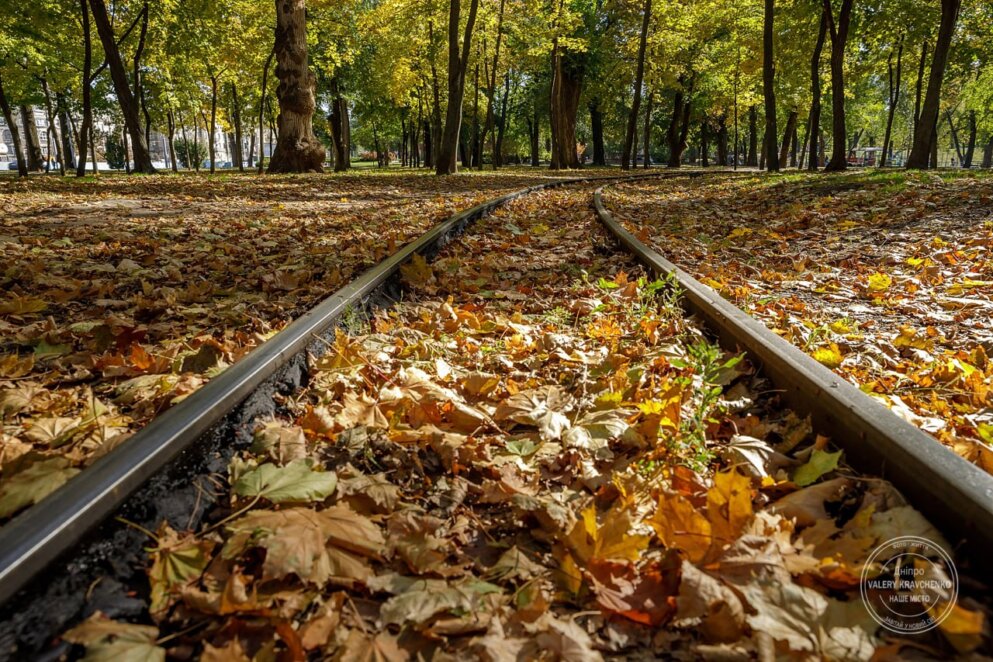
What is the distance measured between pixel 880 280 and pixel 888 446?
2.83 metres

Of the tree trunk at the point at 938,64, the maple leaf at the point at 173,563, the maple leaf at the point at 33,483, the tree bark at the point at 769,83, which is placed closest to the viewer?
the maple leaf at the point at 173,563

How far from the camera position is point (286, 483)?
4.96ft

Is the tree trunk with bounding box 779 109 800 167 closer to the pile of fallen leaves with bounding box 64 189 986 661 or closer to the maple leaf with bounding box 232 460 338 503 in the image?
the pile of fallen leaves with bounding box 64 189 986 661

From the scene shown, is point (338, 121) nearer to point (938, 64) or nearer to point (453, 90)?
point (453, 90)

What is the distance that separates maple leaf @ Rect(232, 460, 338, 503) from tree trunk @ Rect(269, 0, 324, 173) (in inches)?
604

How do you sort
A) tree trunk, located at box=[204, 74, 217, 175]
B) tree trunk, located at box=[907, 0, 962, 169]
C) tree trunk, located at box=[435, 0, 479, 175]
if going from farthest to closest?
tree trunk, located at box=[204, 74, 217, 175] < tree trunk, located at box=[435, 0, 479, 175] < tree trunk, located at box=[907, 0, 962, 169]

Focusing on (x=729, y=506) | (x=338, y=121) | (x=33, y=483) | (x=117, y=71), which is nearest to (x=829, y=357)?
(x=729, y=506)

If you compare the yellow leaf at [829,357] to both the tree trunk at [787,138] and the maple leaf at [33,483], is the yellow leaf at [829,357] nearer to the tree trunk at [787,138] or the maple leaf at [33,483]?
the maple leaf at [33,483]

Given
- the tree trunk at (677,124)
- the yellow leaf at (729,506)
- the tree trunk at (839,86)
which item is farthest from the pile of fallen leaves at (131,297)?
the tree trunk at (677,124)

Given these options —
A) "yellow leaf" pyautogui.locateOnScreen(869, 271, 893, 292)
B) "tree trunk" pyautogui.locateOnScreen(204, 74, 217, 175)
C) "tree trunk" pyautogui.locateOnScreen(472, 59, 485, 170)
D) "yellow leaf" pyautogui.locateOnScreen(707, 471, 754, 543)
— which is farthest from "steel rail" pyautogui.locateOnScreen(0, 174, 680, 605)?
"tree trunk" pyautogui.locateOnScreen(204, 74, 217, 175)

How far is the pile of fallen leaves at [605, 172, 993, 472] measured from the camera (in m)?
2.18

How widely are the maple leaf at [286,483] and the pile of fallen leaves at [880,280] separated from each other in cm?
183

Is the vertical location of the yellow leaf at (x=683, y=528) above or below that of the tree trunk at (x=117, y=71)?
below

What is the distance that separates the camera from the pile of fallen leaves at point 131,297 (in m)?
1.87
